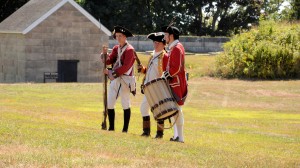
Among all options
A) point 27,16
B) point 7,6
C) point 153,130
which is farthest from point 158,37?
point 7,6

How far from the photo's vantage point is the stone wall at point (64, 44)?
45625 millimetres

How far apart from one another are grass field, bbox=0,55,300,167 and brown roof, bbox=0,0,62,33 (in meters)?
9.78

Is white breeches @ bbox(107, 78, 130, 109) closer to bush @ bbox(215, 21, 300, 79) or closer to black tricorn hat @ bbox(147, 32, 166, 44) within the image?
black tricorn hat @ bbox(147, 32, 166, 44)

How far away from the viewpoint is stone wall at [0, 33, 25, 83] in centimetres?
4572

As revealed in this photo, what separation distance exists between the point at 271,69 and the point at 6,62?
1507 centimetres

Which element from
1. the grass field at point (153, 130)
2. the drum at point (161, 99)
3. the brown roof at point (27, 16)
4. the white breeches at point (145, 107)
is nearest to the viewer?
the grass field at point (153, 130)

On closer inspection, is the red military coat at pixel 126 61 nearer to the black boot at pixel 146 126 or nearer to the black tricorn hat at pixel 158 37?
the black tricorn hat at pixel 158 37

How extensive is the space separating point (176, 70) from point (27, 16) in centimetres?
3344

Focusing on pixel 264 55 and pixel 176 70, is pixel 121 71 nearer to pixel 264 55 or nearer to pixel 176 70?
pixel 176 70

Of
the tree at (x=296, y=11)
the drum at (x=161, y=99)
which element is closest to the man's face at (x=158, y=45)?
the drum at (x=161, y=99)

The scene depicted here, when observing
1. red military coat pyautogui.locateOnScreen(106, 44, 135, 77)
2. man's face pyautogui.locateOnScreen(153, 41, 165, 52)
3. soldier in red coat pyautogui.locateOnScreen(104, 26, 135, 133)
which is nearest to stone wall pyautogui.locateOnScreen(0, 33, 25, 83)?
soldier in red coat pyautogui.locateOnScreen(104, 26, 135, 133)

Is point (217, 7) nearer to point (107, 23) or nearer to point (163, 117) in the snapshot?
point (107, 23)

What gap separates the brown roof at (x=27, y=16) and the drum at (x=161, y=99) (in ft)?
102

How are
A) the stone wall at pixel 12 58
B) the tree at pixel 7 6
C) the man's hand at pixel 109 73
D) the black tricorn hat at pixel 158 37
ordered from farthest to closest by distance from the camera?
the tree at pixel 7 6
the stone wall at pixel 12 58
the man's hand at pixel 109 73
the black tricorn hat at pixel 158 37
